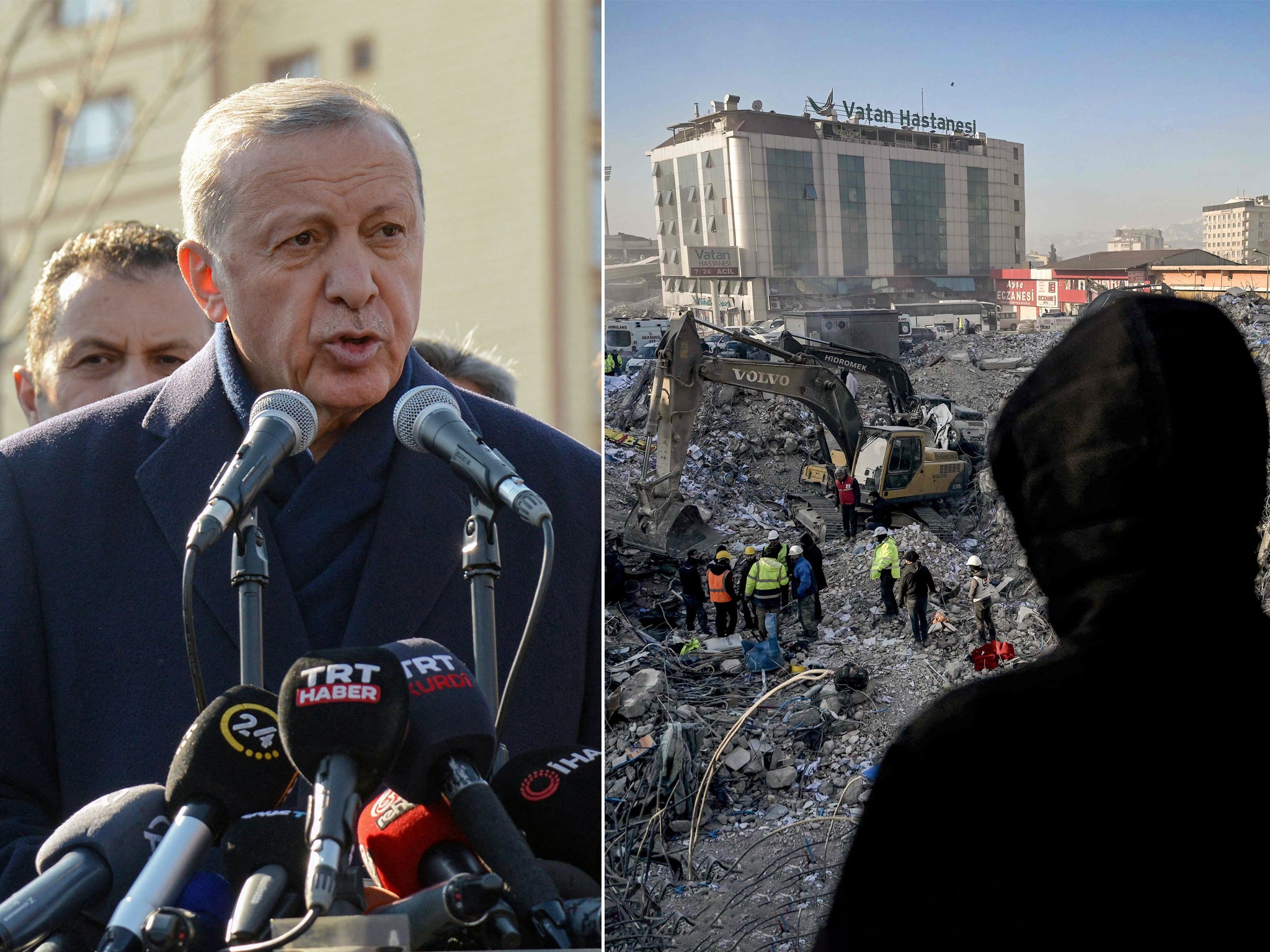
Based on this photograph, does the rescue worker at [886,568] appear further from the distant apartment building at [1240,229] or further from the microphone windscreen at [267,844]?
the microphone windscreen at [267,844]

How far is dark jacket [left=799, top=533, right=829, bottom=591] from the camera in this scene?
337 cm

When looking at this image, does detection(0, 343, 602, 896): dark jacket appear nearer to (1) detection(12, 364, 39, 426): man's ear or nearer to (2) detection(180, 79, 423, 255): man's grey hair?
(1) detection(12, 364, 39, 426): man's ear

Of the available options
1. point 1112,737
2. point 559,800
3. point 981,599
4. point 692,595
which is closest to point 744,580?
point 692,595

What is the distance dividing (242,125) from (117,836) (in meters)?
1.67

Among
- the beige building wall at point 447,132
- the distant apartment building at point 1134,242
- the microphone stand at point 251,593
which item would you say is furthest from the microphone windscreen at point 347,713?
the distant apartment building at point 1134,242

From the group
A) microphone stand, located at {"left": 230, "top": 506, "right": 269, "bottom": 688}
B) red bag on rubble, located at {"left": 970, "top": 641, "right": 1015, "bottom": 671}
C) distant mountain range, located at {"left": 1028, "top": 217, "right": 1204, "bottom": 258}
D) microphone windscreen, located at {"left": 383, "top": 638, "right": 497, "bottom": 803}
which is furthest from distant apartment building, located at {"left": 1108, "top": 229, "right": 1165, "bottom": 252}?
microphone stand, located at {"left": 230, "top": 506, "right": 269, "bottom": 688}

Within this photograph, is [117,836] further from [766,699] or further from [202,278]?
[766,699]

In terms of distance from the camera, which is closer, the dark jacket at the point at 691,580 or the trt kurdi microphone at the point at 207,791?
the trt kurdi microphone at the point at 207,791

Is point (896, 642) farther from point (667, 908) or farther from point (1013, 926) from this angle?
point (1013, 926)

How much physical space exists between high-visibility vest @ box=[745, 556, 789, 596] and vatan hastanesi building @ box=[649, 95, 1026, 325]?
0.79m

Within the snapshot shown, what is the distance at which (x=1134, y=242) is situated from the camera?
137 inches

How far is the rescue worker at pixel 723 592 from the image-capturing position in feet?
11.0

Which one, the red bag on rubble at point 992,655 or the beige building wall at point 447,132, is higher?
the beige building wall at point 447,132

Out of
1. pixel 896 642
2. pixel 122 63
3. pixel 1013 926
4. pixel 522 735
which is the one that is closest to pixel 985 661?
pixel 896 642
